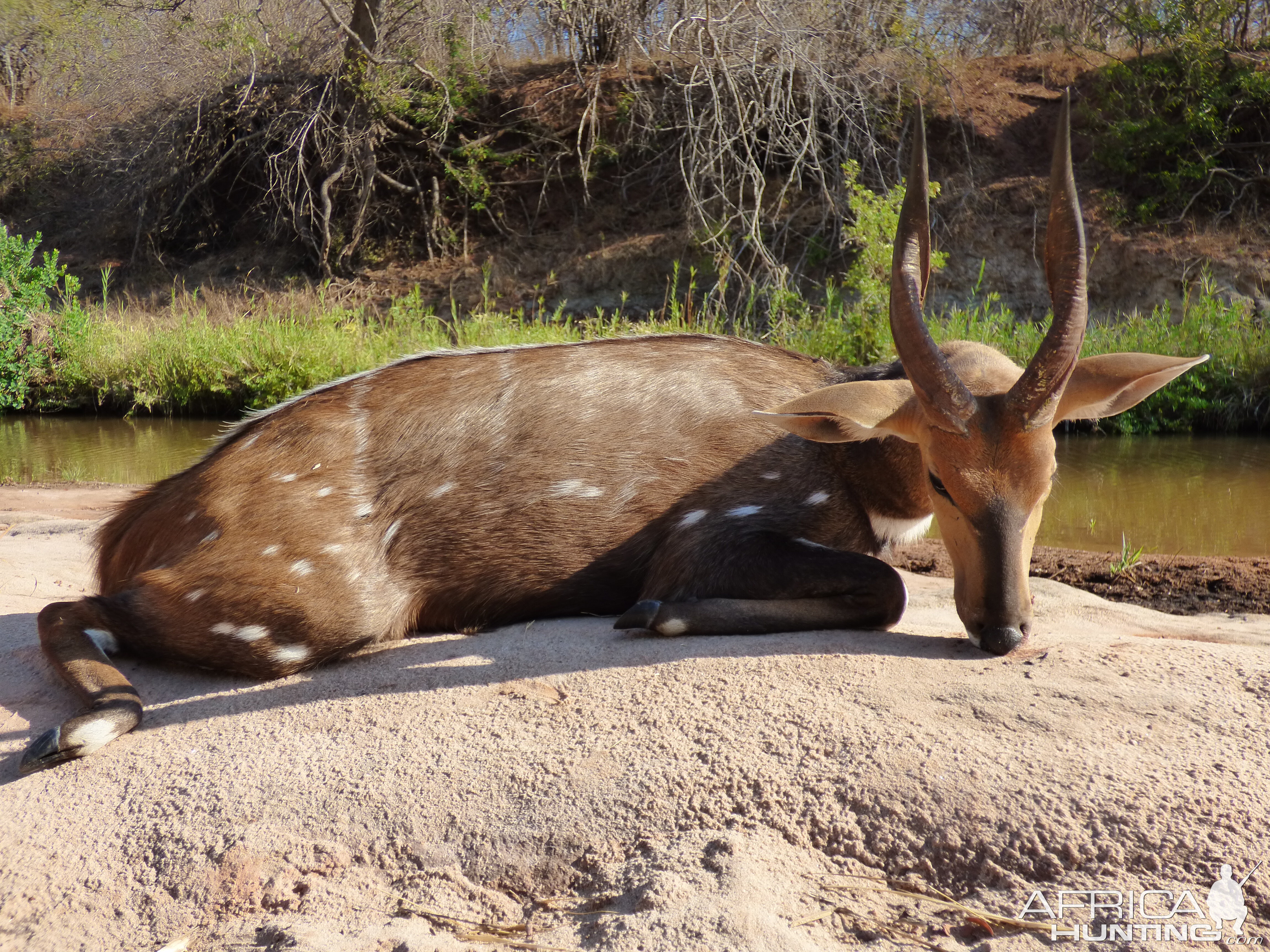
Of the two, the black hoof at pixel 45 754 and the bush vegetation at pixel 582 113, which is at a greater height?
the bush vegetation at pixel 582 113

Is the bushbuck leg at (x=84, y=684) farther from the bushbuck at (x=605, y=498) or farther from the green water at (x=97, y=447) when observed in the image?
the green water at (x=97, y=447)

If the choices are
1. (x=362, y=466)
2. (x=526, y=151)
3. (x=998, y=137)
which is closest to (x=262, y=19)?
(x=526, y=151)

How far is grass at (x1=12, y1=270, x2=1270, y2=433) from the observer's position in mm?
10656

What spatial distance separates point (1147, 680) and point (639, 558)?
184cm

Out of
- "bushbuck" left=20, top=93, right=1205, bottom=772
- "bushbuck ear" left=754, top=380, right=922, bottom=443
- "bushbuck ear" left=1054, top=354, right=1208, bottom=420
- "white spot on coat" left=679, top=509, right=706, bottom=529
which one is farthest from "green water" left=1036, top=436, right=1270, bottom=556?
"white spot on coat" left=679, top=509, right=706, bottom=529

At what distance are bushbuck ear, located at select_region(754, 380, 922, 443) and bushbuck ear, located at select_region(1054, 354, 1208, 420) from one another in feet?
1.75

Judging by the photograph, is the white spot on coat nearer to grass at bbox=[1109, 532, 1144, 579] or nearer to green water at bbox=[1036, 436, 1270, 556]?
grass at bbox=[1109, 532, 1144, 579]

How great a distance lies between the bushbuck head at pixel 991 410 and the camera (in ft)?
11.3

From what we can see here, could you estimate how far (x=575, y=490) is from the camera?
13.6 feet

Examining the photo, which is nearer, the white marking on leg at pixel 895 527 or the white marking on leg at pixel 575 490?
the white marking on leg at pixel 575 490

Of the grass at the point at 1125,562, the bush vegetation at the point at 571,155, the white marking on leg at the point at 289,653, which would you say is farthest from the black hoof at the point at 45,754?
the bush vegetation at the point at 571,155

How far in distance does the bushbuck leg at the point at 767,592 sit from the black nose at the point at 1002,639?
1.59 feet

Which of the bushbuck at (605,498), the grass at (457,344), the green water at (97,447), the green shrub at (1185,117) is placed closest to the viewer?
the bushbuck at (605,498)

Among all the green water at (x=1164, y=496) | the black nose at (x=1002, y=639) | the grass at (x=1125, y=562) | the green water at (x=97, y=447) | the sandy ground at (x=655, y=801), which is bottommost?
the green water at (x=1164, y=496)
